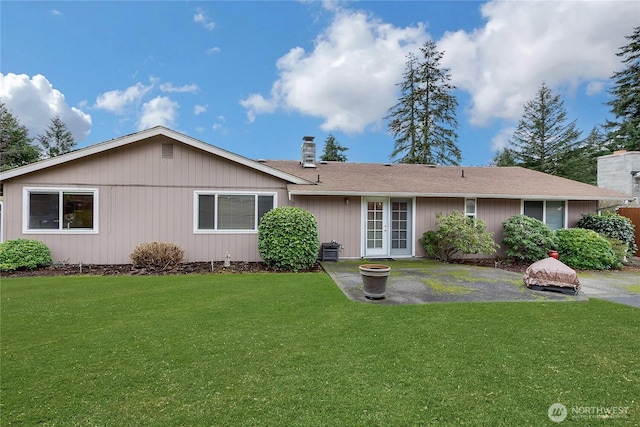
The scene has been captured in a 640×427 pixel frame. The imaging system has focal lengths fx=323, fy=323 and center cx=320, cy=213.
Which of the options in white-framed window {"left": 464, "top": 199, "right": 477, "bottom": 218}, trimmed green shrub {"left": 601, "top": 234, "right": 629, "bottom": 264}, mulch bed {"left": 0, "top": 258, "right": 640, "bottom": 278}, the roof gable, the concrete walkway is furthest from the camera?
white-framed window {"left": 464, "top": 199, "right": 477, "bottom": 218}

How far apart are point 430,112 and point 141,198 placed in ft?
70.1

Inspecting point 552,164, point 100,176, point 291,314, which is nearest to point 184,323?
point 291,314

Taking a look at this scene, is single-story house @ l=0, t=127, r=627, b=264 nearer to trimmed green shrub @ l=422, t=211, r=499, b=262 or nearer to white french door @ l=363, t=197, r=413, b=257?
white french door @ l=363, t=197, r=413, b=257

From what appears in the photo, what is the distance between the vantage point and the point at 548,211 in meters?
11.5

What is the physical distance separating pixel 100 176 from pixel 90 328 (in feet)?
20.5

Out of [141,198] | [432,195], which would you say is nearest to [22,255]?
[141,198]

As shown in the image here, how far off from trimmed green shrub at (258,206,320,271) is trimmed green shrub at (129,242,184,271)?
2431 mm

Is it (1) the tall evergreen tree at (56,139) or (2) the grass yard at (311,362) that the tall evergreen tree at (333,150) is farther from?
(2) the grass yard at (311,362)

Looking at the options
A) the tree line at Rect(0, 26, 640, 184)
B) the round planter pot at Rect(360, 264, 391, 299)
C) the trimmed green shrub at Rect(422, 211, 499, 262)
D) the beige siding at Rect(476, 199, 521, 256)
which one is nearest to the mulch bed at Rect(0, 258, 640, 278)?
the trimmed green shrub at Rect(422, 211, 499, 262)

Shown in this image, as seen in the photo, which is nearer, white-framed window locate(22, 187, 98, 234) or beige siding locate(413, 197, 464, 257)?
white-framed window locate(22, 187, 98, 234)

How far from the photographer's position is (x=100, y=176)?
9133 mm

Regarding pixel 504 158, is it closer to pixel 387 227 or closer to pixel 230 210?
Result: pixel 387 227

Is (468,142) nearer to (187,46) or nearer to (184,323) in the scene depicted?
(187,46)

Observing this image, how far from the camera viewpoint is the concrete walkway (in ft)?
19.8
